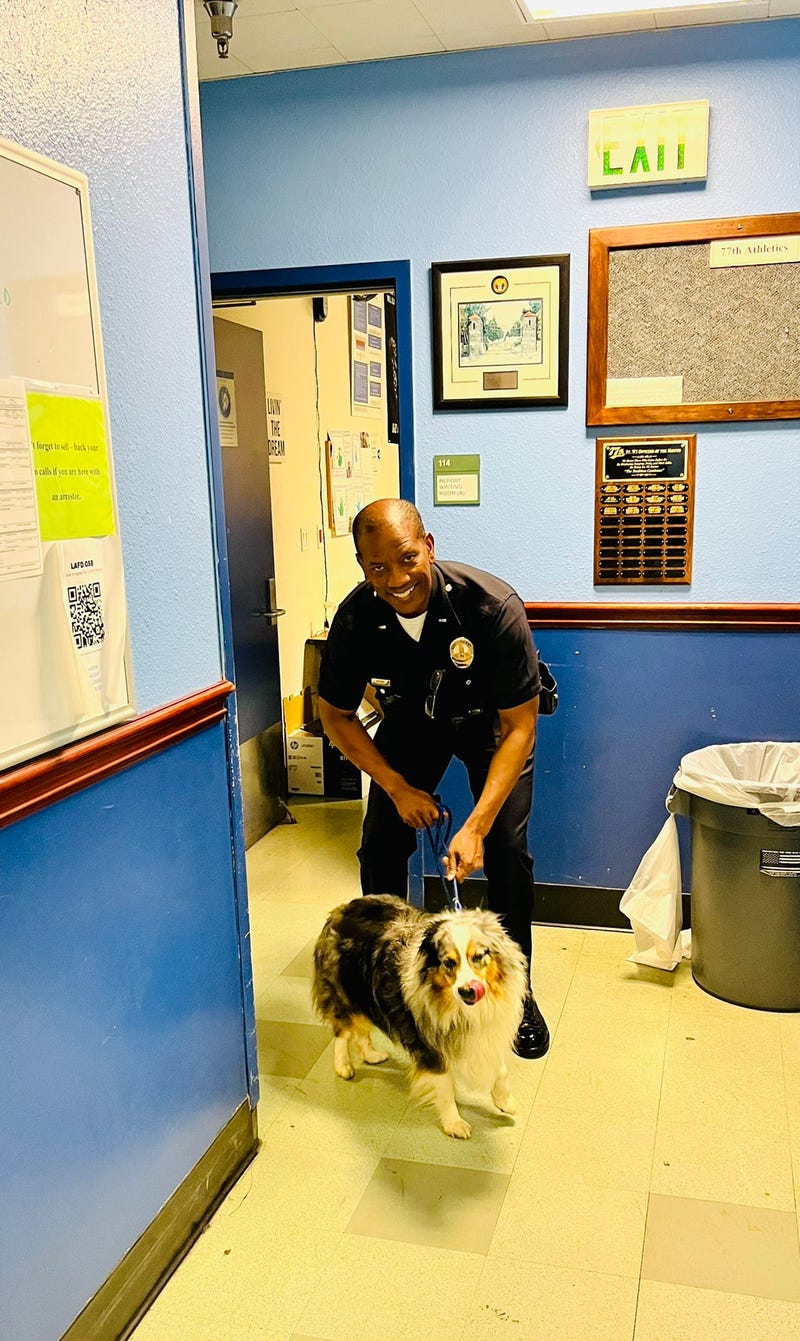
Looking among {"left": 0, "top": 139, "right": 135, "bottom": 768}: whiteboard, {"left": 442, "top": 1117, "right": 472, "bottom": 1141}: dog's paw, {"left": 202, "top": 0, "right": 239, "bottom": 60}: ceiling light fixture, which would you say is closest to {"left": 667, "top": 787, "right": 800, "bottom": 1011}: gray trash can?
{"left": 442, "top": 1117, "right": 472, "bottom": 1141}: dog's paw

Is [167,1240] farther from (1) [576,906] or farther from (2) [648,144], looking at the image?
(2) [648,144]

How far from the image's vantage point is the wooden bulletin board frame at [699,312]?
2.90 meters

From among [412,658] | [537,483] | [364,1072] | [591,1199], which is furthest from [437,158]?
[591,1199]

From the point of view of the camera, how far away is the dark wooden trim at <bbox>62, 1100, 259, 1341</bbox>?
66.8 inches

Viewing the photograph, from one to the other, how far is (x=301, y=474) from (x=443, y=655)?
2.42 meters

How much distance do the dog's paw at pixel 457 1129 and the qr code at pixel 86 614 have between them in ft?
4.67

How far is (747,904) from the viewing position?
2740 mm

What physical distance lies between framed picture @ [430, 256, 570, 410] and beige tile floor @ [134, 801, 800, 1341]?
1.85 meters

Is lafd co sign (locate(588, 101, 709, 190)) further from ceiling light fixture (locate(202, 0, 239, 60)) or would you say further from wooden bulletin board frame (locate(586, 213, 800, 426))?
ceiling light fixture (locate(202, 0, 239, 60))

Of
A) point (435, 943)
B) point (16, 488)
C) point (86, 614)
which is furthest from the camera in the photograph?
point (435, 943)

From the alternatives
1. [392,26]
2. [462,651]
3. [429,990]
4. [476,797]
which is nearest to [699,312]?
[392,26]

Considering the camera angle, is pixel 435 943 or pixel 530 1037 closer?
pixel 435 943

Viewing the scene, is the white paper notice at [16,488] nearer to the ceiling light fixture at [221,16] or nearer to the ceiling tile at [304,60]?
the ceiling light fixture at [221,16]

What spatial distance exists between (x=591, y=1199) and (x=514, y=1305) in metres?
0.34
